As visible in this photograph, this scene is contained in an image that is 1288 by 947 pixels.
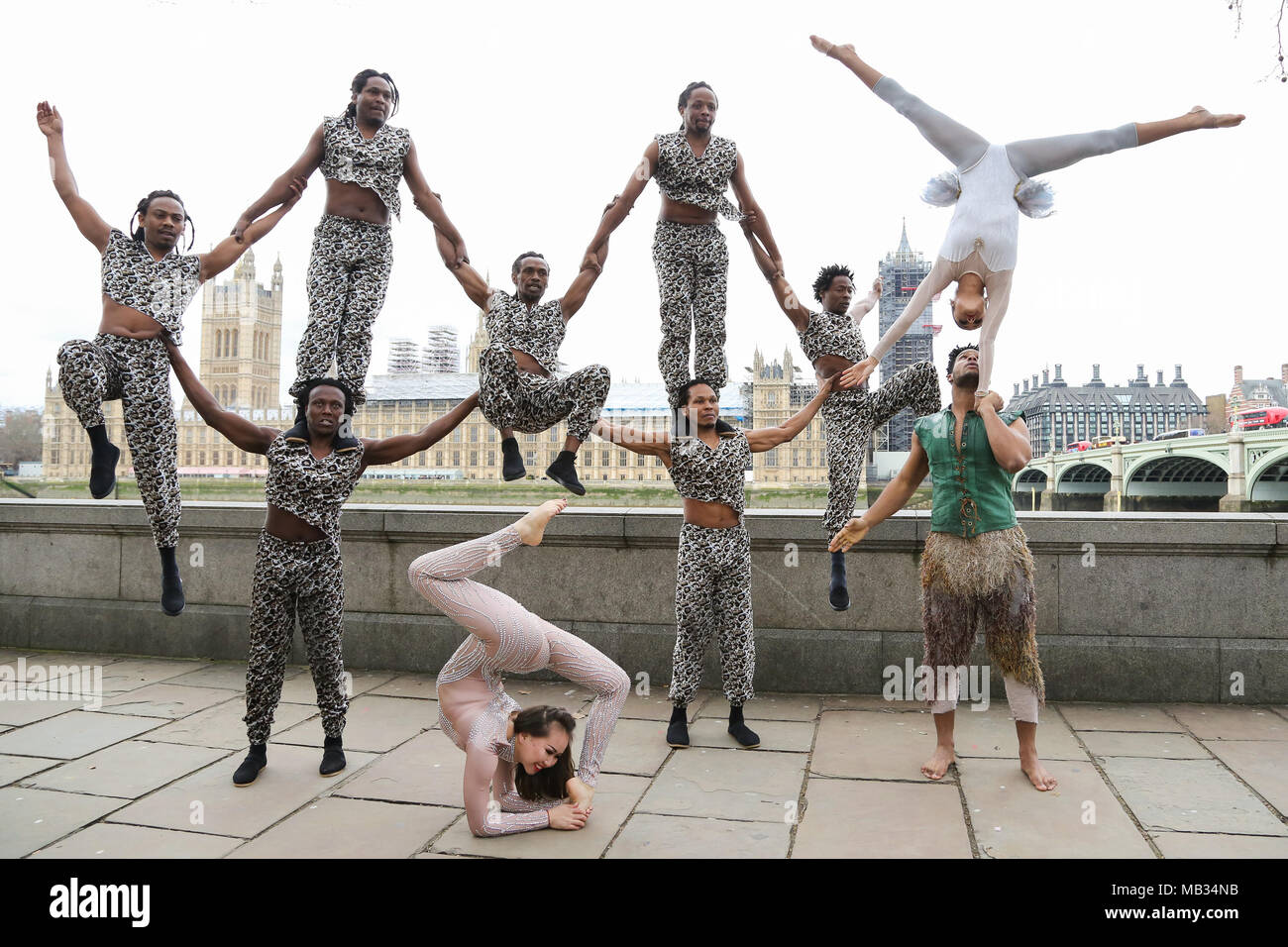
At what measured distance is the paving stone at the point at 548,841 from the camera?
3.88m

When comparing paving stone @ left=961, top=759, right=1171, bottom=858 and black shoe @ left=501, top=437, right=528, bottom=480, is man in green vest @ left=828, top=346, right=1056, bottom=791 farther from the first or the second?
black shoe @ left=501, top=437, right=528, bottom=480

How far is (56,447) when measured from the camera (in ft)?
31.4

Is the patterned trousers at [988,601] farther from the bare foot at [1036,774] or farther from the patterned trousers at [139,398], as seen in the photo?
the patterned trousers at [139,398]

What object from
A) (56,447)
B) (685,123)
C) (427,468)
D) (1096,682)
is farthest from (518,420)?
(427,468)

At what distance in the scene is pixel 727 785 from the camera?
4781 millimetres

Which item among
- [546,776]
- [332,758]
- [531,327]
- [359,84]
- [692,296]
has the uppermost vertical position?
[359,84]

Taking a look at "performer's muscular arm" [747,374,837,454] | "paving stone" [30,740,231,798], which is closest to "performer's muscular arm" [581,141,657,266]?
"performer's muscular arm" [747,374,837,454]

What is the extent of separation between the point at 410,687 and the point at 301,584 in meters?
2.45

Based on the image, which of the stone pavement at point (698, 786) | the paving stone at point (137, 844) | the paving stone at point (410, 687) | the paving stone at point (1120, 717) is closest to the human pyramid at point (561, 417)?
the stone pavement at point (698, 786)

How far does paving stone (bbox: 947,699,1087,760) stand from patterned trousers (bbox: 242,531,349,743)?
3.96 metres

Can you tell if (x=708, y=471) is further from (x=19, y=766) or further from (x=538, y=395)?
(x=19, y=766)

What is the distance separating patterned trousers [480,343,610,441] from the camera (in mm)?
4906

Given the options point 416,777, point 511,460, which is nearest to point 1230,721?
point 511,460

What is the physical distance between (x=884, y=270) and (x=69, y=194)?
18.6ft
